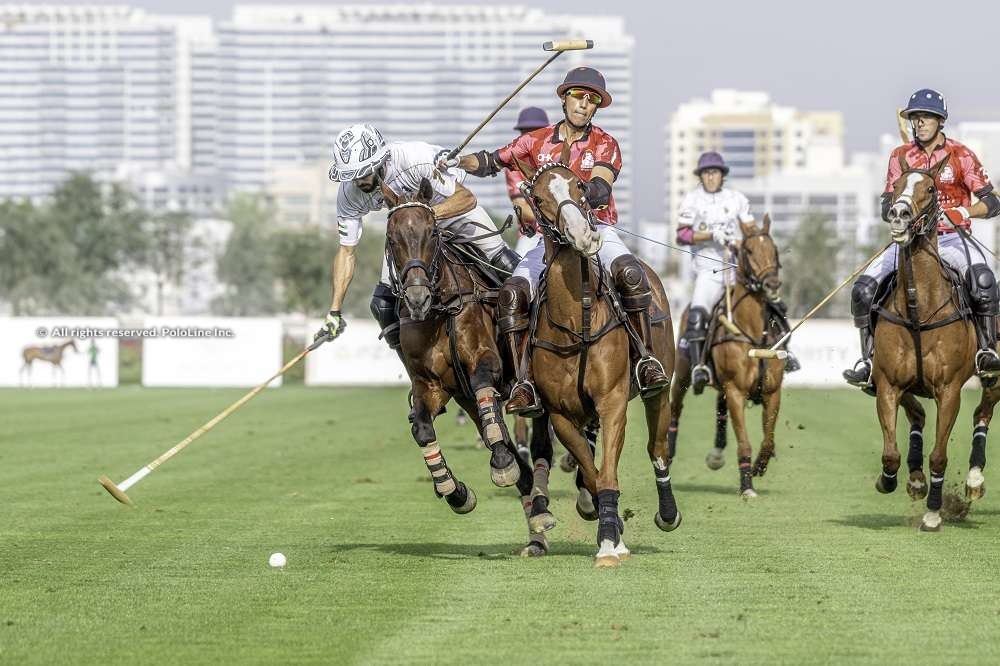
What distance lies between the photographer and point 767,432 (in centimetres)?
1858

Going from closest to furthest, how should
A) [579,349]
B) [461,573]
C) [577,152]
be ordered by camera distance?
[461,573] < [579,349] < [577,152]

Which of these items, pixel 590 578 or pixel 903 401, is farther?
pixel 903 401

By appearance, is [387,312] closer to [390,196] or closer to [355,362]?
[390,196]

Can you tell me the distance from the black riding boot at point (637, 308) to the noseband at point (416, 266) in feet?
3.99

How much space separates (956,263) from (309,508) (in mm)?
6362

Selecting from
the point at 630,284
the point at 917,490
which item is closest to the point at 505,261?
the point at 630,284

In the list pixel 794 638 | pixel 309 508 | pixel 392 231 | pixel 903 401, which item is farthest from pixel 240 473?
pixel 794 638

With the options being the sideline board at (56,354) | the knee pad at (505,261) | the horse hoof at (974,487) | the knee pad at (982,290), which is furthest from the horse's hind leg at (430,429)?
the sideline board at (56,354)

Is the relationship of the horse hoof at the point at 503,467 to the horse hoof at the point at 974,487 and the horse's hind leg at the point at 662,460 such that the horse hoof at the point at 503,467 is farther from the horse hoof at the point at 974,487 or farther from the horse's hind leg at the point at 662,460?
the horse hoof at the point at 974,487

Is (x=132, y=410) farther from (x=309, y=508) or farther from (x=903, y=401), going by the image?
(x=903, y=401)

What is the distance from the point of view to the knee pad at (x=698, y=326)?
19891 millimetres

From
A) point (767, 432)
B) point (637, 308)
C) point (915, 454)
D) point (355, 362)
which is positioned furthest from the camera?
point (355, 362)

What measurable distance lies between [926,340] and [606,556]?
3920 millimetres

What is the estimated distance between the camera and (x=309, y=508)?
659 inches
